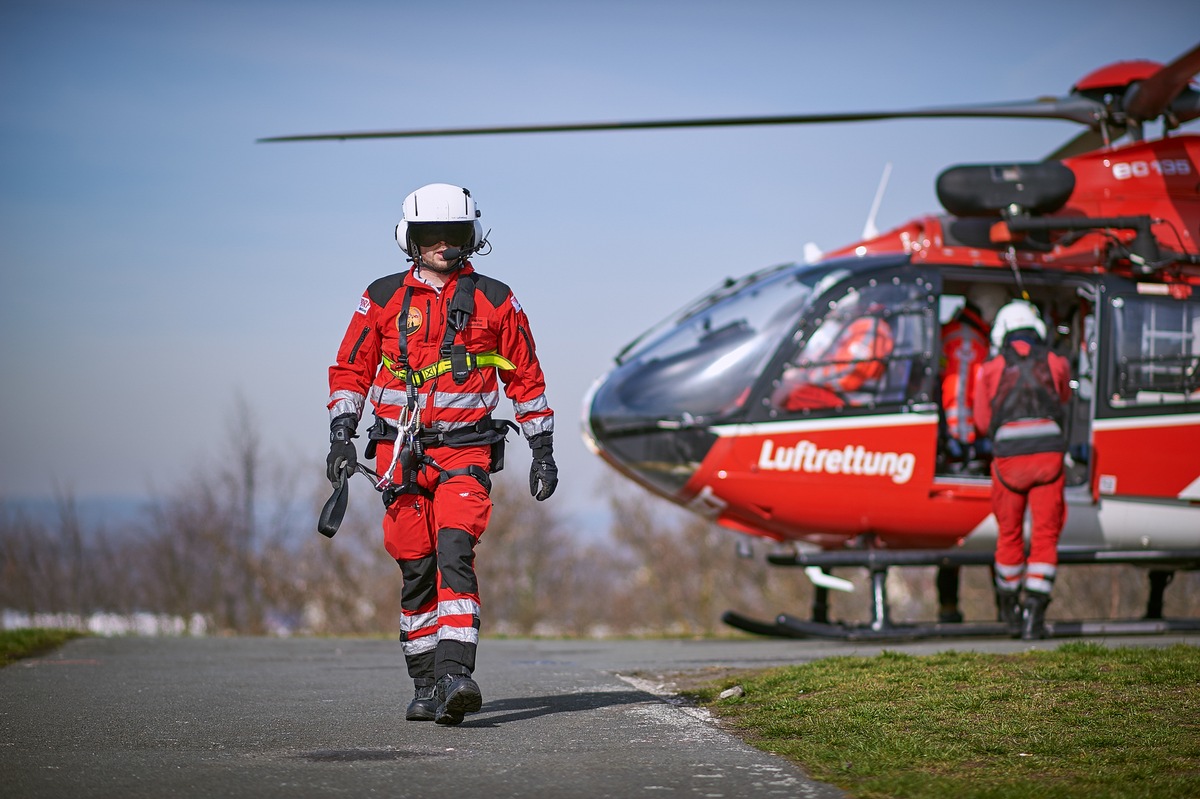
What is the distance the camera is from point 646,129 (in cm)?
1002

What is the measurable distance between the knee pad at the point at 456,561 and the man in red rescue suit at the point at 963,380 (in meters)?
6.31

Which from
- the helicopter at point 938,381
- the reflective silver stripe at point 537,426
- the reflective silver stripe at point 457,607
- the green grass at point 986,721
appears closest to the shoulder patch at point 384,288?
the reflective silver stripe at point 537,426

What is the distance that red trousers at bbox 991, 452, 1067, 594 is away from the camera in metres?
9.82

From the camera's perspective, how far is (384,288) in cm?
585

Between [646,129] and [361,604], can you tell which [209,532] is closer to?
[361,604]

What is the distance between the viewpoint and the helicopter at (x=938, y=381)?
1030 cm

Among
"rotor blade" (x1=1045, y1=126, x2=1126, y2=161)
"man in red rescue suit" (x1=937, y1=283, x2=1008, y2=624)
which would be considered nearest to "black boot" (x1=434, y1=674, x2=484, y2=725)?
"man in red rescue suit" (x1=937, y1=283, x2=1008, y2=624)

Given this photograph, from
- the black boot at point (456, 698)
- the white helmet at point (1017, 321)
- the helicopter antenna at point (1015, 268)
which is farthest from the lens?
the helicopter antenna at point (1015, 268)

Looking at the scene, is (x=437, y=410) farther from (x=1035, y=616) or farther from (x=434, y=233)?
(x=1035, y=616)

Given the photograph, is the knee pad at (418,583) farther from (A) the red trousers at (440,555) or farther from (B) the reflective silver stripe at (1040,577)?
(B) the reflective silver stripe at (1040,577)

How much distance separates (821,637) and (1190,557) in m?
3.22

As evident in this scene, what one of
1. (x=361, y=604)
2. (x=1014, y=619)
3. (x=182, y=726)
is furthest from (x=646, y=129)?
(x=361, y=604)

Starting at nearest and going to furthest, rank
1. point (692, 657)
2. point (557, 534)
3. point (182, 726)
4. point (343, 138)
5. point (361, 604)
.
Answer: point (182, 726) → point (692, 657) → point (343, 138) → point (361, 604) → point (557, 534)

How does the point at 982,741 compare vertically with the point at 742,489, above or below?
below
